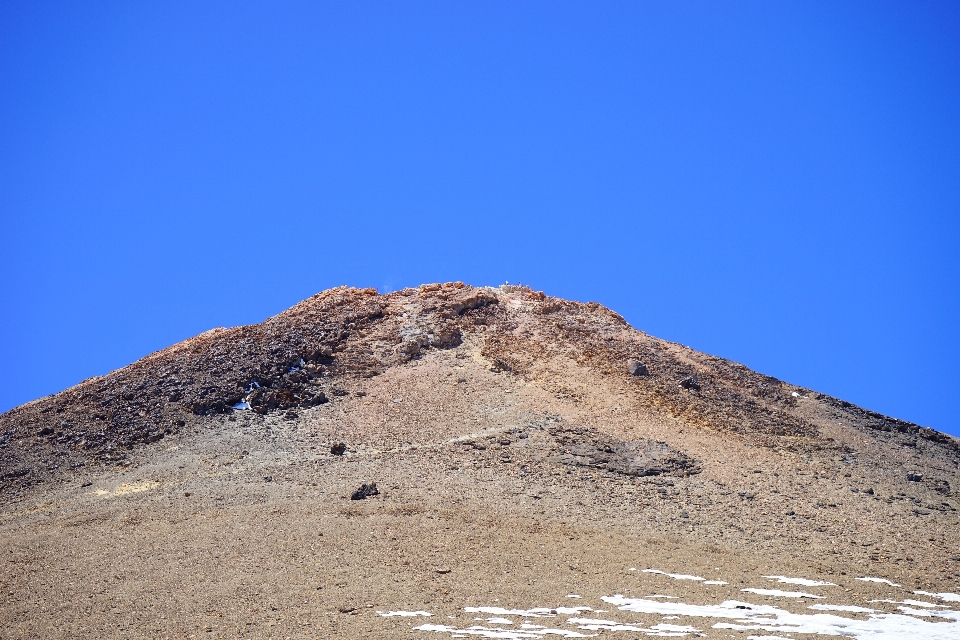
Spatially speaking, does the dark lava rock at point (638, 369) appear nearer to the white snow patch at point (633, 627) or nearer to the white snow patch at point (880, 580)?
the white snow patch at point (880, 580)

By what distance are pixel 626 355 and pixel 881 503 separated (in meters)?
8.32

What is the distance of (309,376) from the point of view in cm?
2523

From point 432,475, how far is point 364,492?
65.1 inches

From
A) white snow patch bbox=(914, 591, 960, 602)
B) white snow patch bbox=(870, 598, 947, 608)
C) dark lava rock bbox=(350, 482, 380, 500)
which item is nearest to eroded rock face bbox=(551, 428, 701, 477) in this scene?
dark lava rock bbox=(350, 482, 380, 500)

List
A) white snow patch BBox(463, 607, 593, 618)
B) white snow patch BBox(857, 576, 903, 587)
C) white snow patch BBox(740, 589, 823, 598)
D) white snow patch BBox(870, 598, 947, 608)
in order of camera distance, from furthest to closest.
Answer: white snow patch BBox(857, 576, 903, 587) → white snow patch BBox(740, 589, 823, 598) → white snow patch BBox(870, 598, 947, 608) → white snow patch BBox(463, 607, 593, 618)

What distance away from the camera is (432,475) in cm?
1914

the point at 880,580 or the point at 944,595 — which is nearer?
the point at 944,595

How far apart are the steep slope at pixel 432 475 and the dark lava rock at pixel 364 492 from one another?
0.20 meters

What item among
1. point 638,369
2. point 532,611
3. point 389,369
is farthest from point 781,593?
point 389,369

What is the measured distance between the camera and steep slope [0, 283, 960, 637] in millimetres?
14422

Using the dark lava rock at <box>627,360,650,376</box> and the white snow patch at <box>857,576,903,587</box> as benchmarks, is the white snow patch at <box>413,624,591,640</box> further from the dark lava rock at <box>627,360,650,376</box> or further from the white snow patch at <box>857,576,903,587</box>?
the dark lava rock at <box>627,360,650,376</box>

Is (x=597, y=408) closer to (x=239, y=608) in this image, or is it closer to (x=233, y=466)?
(x=233, y=466)

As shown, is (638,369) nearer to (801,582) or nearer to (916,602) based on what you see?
(801,582)

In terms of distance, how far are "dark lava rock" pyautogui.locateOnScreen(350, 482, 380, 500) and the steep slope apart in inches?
8.0
